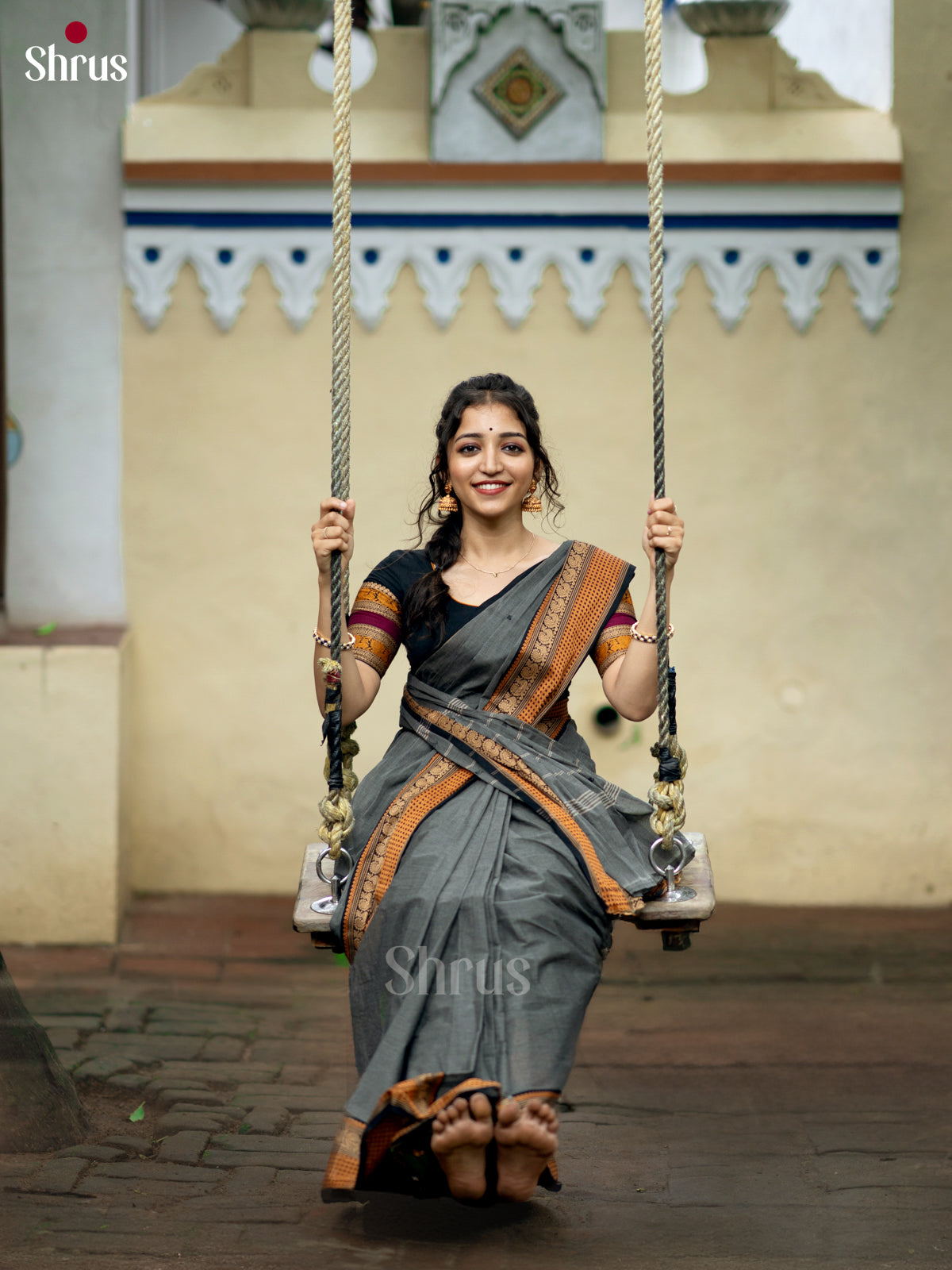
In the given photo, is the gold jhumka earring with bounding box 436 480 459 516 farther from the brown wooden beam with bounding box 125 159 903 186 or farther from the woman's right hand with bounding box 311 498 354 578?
the brown wooden beam with bounding box 125 159 903 186

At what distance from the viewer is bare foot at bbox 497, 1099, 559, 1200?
247cm

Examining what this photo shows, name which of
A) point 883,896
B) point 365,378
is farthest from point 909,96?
point 883,896

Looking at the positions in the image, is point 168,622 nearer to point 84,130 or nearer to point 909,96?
point 84,130

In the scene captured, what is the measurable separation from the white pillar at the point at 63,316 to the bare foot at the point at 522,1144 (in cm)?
316

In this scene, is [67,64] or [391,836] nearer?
[391,836]

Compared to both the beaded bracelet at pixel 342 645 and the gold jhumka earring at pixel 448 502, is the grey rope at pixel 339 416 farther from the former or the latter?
the gold jhumka earring at pixel 448 502

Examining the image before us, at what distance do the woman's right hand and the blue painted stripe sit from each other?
2.46m

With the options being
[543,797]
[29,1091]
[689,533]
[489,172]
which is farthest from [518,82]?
[29,1091]

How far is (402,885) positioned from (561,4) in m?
3.43

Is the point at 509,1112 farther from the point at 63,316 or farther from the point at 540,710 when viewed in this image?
the point at 63,316

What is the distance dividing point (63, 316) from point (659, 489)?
2.90 metres

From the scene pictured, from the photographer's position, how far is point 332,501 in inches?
113

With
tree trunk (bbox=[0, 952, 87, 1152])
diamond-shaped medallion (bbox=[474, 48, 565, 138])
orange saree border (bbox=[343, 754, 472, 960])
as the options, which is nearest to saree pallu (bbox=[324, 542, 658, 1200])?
orange saree border (bbox=[343, 754, 472, 960])

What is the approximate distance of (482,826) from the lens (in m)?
2.84
